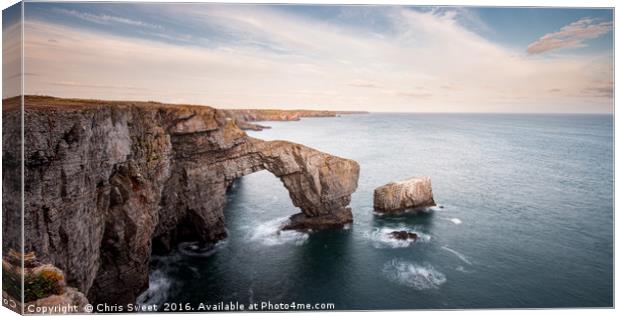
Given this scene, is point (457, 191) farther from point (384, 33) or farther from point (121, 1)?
point (121, 1)

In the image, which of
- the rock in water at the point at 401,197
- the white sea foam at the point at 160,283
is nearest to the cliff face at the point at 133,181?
the white sea foam at the point at 160,283

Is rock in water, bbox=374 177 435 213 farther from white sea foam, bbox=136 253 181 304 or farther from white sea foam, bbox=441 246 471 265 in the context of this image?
white sea foam, bbox=136 253 181 304

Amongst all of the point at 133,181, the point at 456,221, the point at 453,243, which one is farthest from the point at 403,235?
the point at 133,181

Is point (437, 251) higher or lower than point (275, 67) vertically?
lower

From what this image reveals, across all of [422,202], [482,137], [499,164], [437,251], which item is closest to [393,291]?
[437,251]

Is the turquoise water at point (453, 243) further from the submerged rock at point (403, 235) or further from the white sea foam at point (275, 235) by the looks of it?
the submerged rock at point (403, 235)

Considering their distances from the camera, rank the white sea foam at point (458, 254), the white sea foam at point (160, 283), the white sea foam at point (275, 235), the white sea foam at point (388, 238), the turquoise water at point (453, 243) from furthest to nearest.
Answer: the white sea foam at point (275, 235)
the white sea foam at point (388, 238)
the white sea foam at point (458, 254)
the white sea foam at point (160, 283)
the turquoise water at point (453, 243)
